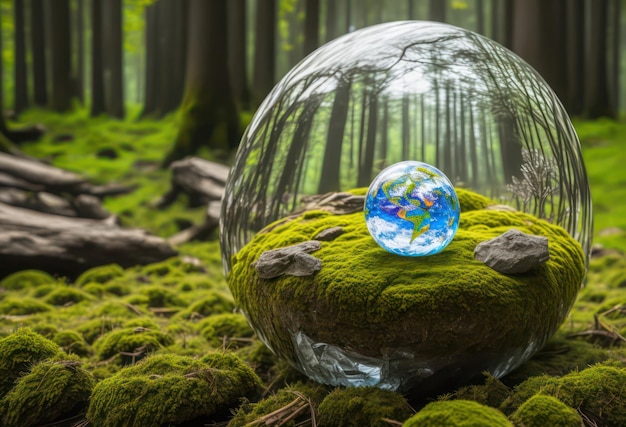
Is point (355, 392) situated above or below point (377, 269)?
below

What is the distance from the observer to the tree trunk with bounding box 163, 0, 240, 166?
10398 mm

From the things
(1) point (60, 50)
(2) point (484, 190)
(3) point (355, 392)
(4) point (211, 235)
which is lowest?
(4) point (211, 235)

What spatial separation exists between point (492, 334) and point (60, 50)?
16.0m

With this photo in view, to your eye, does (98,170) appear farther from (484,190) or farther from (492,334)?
(492,334)

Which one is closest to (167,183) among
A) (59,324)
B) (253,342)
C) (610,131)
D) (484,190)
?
(59,324)

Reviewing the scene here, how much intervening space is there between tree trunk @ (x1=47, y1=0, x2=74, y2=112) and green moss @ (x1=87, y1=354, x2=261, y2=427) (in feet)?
48.7

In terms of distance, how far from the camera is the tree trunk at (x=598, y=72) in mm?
14273

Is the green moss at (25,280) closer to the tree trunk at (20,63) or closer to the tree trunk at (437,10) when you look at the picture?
the tree trunk at (20,63)

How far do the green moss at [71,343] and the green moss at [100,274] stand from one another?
248 cm

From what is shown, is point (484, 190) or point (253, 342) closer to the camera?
point (484, 190)

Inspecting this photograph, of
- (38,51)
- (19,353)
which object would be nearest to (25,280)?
(19,353)

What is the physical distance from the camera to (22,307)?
5188 millimetres

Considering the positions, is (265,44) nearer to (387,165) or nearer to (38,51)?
(38,51)

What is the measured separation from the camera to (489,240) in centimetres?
318
